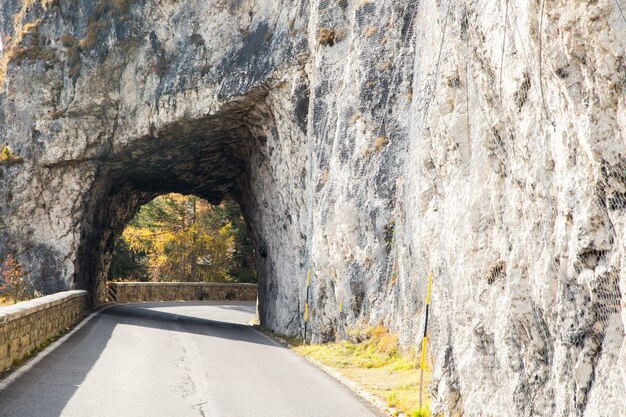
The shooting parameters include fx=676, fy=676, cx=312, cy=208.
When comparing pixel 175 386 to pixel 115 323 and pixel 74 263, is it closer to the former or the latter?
pixel 115 323

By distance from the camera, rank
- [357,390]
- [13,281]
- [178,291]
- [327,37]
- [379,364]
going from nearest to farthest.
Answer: [357,390], [379,364], [327,37], [13,281], [178,291]

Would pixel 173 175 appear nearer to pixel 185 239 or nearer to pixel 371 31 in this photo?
pixel 185 239

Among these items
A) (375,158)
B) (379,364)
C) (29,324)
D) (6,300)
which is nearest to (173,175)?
(6,300)

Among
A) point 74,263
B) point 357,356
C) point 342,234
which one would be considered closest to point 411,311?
point 357,356

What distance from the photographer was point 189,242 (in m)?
42.0

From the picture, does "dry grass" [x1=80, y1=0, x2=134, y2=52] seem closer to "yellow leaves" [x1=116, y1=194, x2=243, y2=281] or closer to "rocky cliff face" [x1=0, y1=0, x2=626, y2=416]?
"rocky cliff face" [x1=0, y1=0, x2=626, y2=416]

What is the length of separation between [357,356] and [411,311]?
6.10 feet

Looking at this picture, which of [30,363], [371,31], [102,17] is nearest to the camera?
[30,363]

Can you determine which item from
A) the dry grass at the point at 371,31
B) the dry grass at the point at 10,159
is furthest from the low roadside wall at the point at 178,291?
the dry grass at the point at 371,31

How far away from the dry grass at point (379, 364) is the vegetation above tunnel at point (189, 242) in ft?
85.8

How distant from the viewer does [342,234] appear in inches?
645

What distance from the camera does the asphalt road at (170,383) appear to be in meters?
8.23

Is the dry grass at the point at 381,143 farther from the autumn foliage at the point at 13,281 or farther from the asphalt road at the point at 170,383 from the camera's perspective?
the autumn foliage at the point at 13,281

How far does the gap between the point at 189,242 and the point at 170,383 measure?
32.4m
